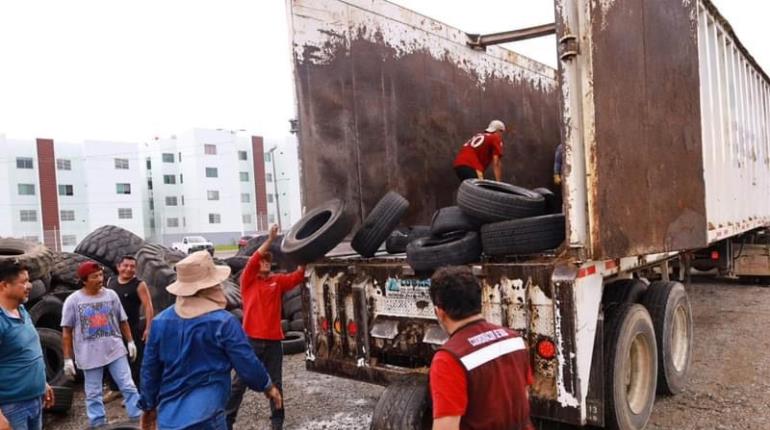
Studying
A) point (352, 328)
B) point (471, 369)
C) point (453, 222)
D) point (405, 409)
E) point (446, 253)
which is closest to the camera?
point (471, 369)

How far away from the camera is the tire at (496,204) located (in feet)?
11.9

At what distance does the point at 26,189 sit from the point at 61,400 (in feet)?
146

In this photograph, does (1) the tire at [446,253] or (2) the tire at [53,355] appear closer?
(1) the tire at [446,253]

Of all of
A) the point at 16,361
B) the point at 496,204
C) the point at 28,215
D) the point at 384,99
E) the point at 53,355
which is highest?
the point at 28,215

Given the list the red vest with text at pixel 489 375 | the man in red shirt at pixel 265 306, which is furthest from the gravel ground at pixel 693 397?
the red vest with text at pixel 489 375

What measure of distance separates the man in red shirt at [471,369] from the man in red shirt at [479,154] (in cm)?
382

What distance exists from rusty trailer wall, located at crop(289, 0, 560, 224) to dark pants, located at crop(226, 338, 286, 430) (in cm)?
125

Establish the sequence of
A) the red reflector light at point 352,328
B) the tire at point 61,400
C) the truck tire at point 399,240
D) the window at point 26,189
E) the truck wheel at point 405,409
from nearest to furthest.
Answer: the truck wheel at point 405,409, the red reflector light at point 352,328, the truck tire at point 399,240, the tire at point 61,400, the window at point 26,189

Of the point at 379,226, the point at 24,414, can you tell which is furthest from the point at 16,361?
the point at 379,226

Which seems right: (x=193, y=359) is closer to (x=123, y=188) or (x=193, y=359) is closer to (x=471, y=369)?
(x=471, y=369)

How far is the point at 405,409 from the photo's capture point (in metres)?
3.04

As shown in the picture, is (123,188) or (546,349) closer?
(546,349)

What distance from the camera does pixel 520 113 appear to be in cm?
735

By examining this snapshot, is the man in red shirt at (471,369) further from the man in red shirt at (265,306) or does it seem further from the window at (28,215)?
the window at (28,215)
